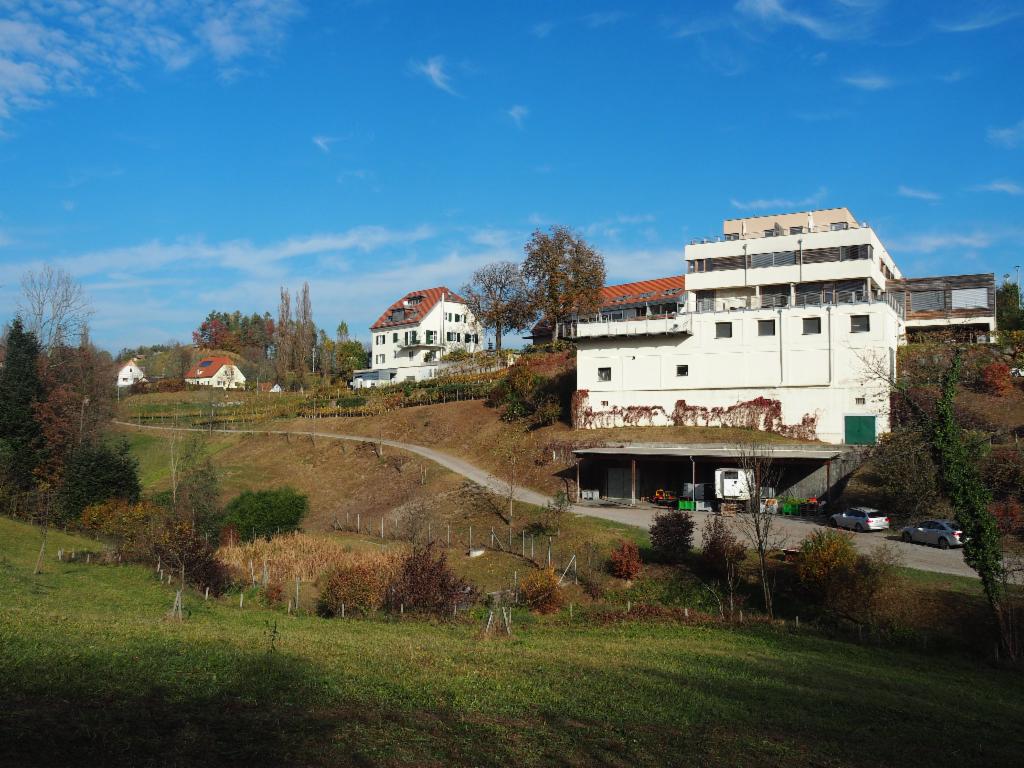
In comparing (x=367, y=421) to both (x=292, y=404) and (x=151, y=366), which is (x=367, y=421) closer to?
(x=292, y=404)

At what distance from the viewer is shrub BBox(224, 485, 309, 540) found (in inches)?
1465

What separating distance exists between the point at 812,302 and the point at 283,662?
4019cm

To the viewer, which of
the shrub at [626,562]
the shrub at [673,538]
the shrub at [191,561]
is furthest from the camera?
the shrub at [673,538]

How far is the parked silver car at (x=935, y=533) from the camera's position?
26812mm

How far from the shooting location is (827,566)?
22047 millimetres

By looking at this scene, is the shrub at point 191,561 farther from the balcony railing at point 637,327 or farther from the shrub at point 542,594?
the balcony railing at point 637,327

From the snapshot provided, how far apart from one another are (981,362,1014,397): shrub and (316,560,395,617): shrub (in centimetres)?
3540

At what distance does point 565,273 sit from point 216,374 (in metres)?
64.1

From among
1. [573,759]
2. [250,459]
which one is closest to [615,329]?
[250,459]

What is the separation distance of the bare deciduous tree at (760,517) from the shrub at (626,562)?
3.81 metres

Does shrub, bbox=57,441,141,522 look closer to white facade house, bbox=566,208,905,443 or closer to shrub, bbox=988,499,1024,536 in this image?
white facade house, bbox=566,208,905,443

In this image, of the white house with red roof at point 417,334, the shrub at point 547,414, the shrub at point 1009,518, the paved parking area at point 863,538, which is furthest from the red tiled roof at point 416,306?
the shrub at point 1009,518

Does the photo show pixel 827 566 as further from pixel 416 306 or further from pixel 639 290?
pixel 416 306

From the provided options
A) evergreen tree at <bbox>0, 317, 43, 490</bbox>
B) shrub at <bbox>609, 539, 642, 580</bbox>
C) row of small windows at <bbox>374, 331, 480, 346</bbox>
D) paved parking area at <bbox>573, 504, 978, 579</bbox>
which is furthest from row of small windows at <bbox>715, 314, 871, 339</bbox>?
row of small windows at <bbox>374, 331, 480, 346</bbox>
